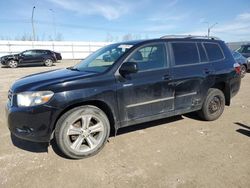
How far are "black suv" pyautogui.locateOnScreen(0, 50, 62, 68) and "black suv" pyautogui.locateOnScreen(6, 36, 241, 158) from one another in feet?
63.8

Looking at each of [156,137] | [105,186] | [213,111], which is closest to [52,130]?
[105,186]

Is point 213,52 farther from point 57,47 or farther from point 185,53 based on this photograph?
point 57,47

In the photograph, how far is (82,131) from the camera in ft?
11.9

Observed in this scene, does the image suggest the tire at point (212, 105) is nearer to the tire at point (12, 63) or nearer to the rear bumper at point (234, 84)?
the rear bumper at point (234, 84)

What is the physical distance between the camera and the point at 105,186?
9.69 ft

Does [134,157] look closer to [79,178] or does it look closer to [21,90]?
[79,178]

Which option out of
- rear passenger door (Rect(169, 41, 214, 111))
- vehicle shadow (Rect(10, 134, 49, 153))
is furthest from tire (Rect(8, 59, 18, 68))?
rear passenger door (Rect(169, 41, 214, 111))

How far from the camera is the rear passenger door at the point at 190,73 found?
450cm

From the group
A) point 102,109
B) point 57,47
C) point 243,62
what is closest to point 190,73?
point 102,109

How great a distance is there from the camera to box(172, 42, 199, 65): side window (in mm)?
4547

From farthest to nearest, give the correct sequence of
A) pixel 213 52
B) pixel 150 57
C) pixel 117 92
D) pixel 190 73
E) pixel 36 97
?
pixel 213 52, pixel 190 73, pixel 150 57, pixel 117 92, pixel 36 97

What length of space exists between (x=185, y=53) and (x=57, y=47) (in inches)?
1416

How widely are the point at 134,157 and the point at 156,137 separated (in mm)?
881

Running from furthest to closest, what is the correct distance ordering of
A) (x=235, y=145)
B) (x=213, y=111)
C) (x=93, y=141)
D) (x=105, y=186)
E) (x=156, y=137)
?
1. (x=213, y=111)
2. (x=156, y=137)
3. (x=235, y=145)
4. (x=93, y=141)
5. (x=105, y=186)
